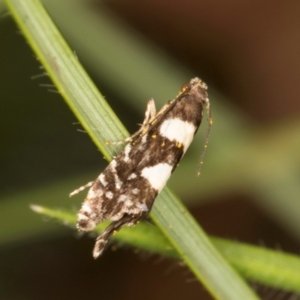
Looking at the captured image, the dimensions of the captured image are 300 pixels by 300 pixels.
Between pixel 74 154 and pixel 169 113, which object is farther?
pixel 74 154

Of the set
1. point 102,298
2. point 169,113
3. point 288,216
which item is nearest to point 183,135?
point 169,113

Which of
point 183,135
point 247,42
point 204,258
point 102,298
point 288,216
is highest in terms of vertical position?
point 247,42

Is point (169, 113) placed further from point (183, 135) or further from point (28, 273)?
point (28, 273)

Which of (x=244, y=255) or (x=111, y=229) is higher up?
(x=111, y=229)

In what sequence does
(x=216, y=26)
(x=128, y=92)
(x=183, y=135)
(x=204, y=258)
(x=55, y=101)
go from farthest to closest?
(x=216, y=26) → (x=55, y=101) → (x=128, y=92) → (x=183, y=135) → (x=204, y=258)

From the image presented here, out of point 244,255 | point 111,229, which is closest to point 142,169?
point 111,229

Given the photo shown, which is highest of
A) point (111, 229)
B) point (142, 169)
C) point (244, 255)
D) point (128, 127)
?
point (128, 127)

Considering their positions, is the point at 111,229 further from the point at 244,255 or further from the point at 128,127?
the point at 128,127

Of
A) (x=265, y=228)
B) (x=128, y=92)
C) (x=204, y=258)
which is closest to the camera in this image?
(x=204, y=258)
